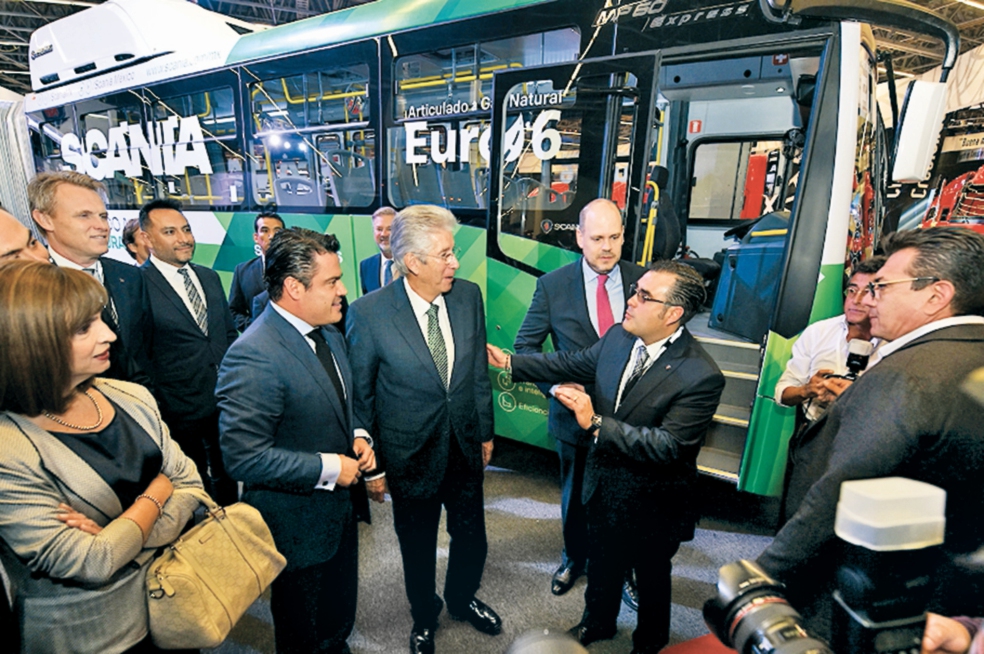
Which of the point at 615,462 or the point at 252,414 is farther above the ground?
the point at 252,414

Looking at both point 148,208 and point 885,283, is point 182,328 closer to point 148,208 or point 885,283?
point 148,208

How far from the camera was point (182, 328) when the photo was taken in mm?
2584

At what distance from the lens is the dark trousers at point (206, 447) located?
268 centimetres

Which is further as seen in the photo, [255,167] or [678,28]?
[255,167]

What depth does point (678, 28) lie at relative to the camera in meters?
2.58

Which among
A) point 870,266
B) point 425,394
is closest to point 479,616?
point 425,394

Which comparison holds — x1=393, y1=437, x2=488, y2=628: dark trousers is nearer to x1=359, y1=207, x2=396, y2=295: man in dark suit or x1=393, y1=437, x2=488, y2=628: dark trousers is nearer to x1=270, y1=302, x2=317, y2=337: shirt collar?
x1=270, y1=302, x2=317, y2=337: shirt collar

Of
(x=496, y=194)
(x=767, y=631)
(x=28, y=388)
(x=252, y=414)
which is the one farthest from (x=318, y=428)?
(x=496, y=194)

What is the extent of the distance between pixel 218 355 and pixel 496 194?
2.01 metres

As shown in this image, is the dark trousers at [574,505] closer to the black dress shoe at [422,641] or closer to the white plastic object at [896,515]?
the black dress shoe at [422,641]

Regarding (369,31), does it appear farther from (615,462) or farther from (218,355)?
(615,462)

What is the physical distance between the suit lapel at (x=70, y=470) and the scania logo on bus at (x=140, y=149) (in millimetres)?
4270

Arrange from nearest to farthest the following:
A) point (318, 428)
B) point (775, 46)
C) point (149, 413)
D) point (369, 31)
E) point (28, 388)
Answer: point (28, 388), point (149, 413), point (318, 428), point (775, 46), point (369, 31)

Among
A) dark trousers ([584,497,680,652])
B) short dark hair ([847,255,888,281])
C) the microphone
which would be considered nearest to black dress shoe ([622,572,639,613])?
dark trousers ([584,497,680,652])
